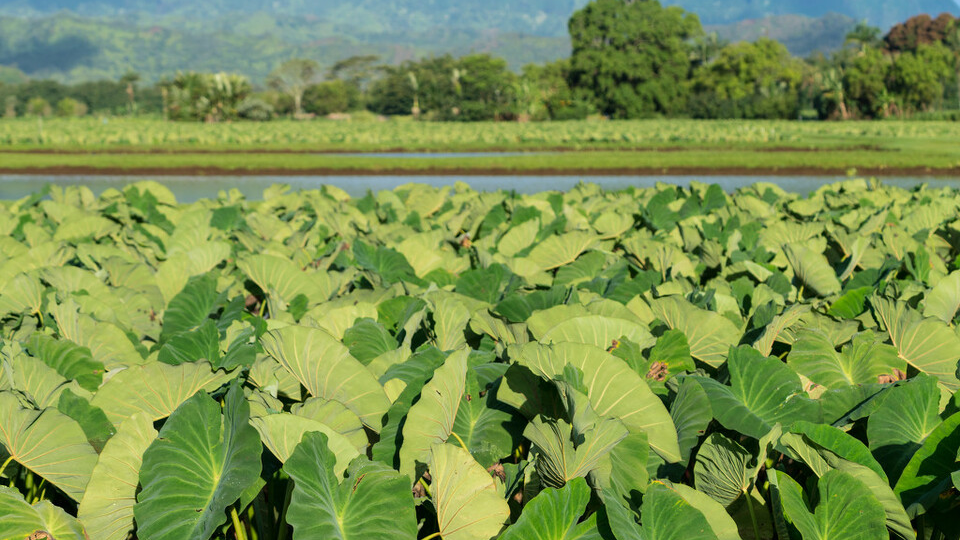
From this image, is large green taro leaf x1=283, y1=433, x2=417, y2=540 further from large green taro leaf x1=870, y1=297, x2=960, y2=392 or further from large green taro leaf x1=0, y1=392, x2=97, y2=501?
large green taro leaf x1=870, y1=297, x2=960, y2=392

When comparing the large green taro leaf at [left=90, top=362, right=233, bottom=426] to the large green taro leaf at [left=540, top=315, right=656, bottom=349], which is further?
the large green taro leaf at [left=540, top=315, right=656, bottom=349]

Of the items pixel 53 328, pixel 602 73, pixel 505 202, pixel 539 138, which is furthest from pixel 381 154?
pixel 602 73

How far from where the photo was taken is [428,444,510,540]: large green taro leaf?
1.01 meters

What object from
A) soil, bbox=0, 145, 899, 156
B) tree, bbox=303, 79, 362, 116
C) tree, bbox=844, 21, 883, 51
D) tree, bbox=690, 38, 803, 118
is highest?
tree, bbox=844, 21, 883, 51

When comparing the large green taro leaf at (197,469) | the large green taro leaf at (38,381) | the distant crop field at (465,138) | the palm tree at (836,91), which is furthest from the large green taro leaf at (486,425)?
the palm tree at (836,91)

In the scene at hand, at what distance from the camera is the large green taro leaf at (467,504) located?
39.7 inches

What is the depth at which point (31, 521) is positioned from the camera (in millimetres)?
1016

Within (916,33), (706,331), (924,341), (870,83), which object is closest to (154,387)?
(706,331)

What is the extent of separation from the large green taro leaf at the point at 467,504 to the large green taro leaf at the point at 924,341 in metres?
1.03

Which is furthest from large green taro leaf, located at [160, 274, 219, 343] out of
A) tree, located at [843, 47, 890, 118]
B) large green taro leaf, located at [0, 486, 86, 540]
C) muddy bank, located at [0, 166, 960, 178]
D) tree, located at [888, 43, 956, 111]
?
tree, located at [888, 43, 956, 111]

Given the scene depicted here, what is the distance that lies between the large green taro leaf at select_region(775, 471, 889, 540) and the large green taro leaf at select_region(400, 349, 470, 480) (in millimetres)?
476

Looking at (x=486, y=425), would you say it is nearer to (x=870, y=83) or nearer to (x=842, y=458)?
(x=842, y=458)

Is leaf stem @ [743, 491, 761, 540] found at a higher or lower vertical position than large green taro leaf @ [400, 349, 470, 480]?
lower

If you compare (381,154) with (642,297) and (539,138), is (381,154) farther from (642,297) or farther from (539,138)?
(642,297)
